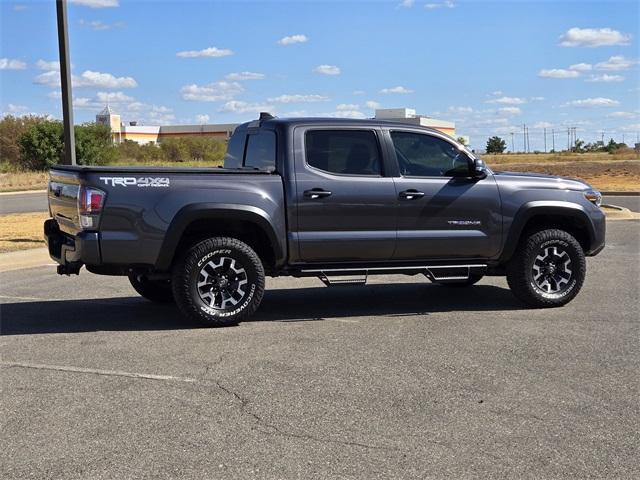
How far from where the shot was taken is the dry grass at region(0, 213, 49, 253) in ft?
44.0

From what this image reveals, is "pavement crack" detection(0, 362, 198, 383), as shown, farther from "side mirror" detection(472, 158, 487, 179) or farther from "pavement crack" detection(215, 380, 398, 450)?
"side mirror" detection(472, 158, 487, 179)

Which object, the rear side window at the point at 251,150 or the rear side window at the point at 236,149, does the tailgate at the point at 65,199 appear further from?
the rear side window at the point at 236,149

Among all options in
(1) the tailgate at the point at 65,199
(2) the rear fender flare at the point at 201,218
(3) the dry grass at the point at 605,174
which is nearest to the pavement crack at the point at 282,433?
(2) the rear fender flare at the point at 201,218

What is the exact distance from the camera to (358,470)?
3.81 metres

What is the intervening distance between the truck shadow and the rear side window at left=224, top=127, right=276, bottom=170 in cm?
166

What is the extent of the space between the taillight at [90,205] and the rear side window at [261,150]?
5.82 feet

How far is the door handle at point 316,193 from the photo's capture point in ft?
23.6

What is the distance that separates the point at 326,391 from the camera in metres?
5.13

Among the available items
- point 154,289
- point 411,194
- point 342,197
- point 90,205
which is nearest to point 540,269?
point 411,194

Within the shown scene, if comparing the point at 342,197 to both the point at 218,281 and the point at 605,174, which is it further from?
the point at 605,174

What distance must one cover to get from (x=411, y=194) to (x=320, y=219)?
3.34 ft

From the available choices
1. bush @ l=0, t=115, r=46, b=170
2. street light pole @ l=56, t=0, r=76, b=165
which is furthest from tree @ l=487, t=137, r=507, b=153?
street light pole @ l=56, t=0, r=76, b=165

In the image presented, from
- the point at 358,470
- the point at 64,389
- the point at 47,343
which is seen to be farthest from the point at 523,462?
the point at 47,343

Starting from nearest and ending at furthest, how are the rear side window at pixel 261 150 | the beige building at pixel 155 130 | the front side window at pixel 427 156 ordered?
the rear side window at pixel 261 150
the front side window at pixel 427 156
the beige building at pixel 155 130
